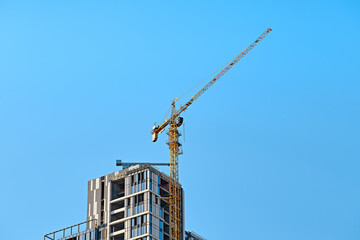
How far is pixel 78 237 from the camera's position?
19300 centimetres

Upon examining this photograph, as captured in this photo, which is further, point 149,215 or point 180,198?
point 180,198

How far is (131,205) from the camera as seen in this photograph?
188375 mm

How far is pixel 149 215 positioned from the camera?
185 m

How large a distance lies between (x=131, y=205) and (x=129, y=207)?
79 centimetres

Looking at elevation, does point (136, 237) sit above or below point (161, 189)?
below

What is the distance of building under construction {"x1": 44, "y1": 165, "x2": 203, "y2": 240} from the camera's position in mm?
185750

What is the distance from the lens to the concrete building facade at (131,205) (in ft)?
609

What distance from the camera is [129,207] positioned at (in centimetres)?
18875

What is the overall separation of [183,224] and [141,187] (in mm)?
16375

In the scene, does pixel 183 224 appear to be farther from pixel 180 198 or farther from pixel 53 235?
pixel 53 235

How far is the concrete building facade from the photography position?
185625 millimetres

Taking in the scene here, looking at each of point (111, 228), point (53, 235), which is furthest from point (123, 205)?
point (53, 235)

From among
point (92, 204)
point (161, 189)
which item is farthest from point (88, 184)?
point (161, 189)

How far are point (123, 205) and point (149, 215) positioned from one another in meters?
9.42
